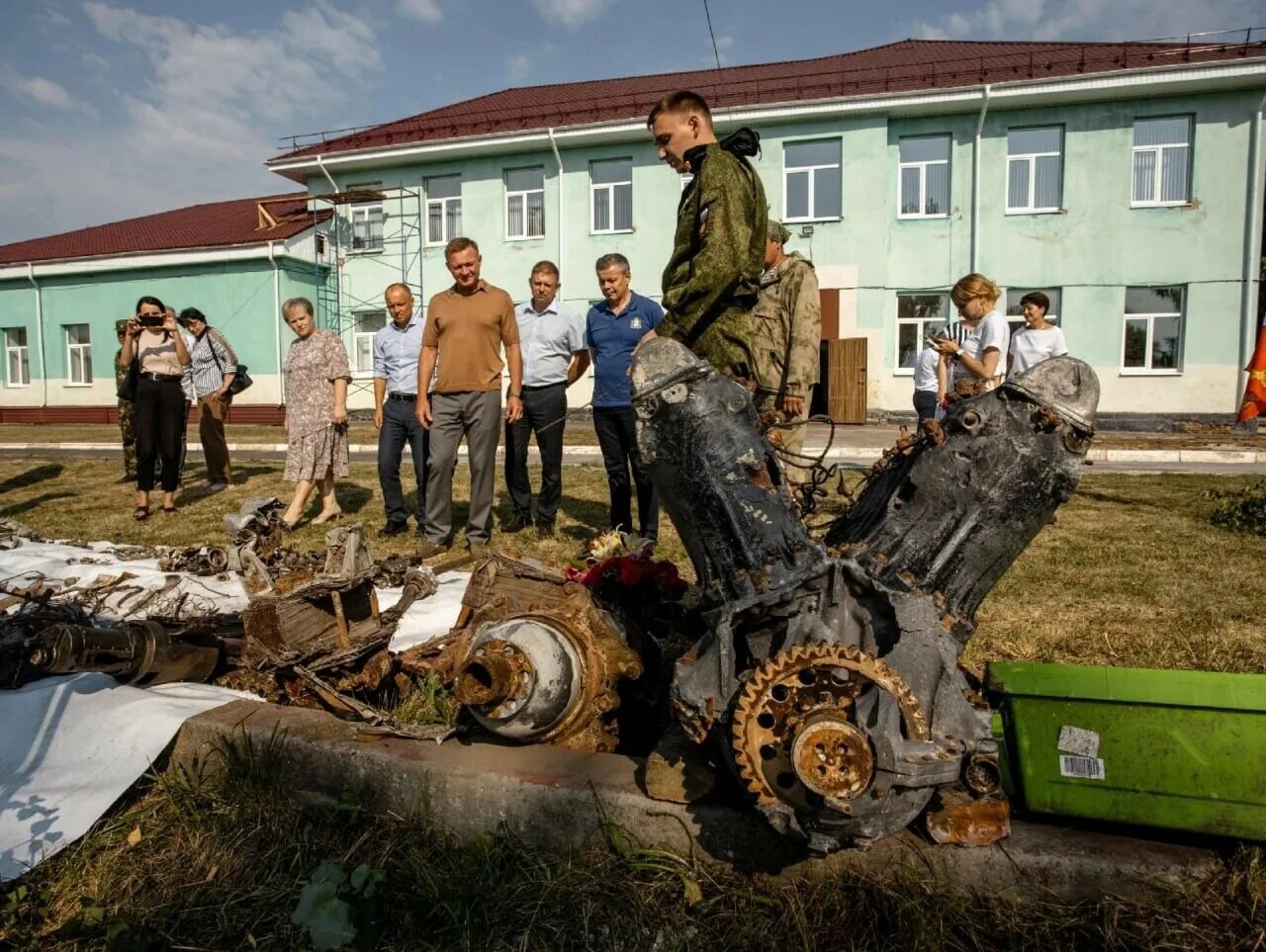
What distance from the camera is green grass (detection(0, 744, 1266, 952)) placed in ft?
5.84

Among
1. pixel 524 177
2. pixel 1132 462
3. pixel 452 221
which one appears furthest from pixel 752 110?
pixel 1132 462

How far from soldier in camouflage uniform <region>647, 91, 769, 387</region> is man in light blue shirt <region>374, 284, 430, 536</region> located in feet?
13.8

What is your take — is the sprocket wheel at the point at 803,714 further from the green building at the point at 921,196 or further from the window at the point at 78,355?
the window at the point at 78,355

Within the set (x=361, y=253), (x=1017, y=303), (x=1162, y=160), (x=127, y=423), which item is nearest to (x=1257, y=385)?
(x=127, y=423)

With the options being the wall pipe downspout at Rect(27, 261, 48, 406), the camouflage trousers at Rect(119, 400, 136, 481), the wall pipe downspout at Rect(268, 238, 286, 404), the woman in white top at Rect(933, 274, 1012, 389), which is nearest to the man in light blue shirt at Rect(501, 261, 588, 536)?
the woman in white top at Rect(933, 274, 1012, 389)

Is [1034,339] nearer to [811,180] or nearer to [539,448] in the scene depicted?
[539,448]

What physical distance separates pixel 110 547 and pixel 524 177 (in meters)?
19.0

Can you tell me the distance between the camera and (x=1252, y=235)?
59.1 ft

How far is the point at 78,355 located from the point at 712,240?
29.6m

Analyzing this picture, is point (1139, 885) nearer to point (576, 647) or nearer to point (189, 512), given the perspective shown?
point (576, 647)

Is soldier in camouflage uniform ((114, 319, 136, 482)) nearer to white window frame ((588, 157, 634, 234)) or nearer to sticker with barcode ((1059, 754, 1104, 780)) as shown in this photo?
sticker with barcode ((1059, 754, 1104, 780))

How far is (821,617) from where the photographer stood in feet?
6.81

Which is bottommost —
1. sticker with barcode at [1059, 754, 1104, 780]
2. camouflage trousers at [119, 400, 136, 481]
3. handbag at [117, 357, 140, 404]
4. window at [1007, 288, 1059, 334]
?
sticker with barcode at [1059, 754, 1104, 780]

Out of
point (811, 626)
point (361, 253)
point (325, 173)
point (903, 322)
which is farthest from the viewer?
point (361, 253)
